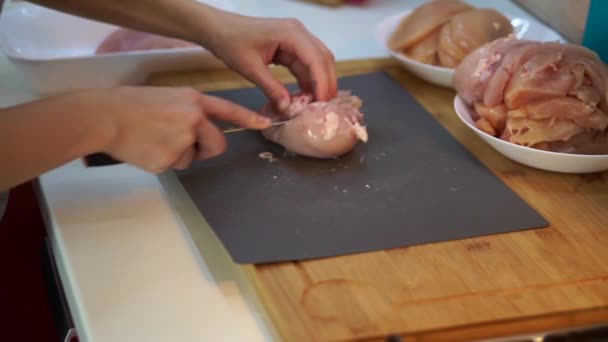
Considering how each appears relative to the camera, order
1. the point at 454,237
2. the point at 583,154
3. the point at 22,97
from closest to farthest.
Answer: the point at 454,237
the point at 583,154
the point at 22,97

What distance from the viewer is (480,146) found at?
1227 millimetres

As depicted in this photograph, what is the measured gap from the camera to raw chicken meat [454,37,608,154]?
3.62 feet

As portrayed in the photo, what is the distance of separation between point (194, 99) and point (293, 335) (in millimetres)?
345

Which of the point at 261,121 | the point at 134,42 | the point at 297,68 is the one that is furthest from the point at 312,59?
the point at 134,42

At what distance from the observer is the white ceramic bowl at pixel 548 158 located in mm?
1104

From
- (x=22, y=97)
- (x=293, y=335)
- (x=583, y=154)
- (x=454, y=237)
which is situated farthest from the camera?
(x=22, y=97)

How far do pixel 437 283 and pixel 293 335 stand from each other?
0.19 meters

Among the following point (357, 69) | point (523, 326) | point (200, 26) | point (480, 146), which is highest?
point (200, 26)

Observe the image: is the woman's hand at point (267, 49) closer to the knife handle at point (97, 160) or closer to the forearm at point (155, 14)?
the forearm at point (155, 14)

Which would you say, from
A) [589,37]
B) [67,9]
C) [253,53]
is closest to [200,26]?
[253,53]

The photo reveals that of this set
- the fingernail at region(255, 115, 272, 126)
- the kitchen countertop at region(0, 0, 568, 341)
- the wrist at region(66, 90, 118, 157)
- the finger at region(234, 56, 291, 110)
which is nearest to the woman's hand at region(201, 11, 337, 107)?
the finger at region(234, 56, 291, 110)

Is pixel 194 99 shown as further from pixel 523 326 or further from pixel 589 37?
pixel 589 37

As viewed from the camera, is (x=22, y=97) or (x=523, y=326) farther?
(x=22, y=97)

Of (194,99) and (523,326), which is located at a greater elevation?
(194,99)
